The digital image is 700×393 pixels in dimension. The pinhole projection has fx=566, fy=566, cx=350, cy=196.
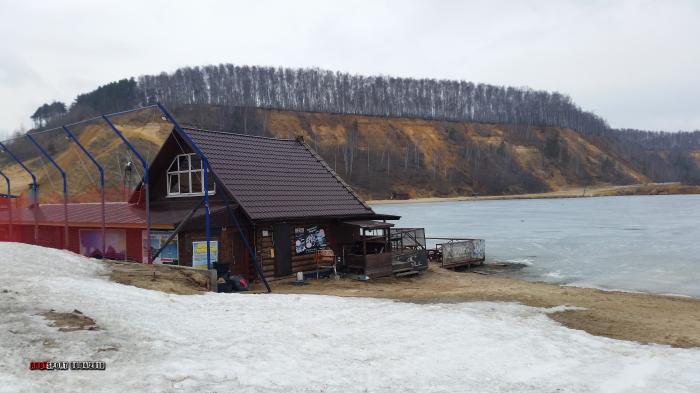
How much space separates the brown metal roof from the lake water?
12.2 meters

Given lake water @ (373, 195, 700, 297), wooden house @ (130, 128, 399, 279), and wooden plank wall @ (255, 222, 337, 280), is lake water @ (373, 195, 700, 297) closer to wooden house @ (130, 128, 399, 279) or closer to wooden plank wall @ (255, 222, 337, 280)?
wooden house @ (130, 128, 399, 279)

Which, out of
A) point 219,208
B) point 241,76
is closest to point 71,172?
point 219,208

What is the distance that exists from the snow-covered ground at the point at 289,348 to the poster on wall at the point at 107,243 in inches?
398

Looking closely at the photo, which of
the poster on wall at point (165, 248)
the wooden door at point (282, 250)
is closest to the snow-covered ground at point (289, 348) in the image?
the poster on wall at point (165, 248)

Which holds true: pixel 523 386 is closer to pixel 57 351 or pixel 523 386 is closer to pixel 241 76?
pixel 57 351

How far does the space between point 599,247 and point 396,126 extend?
114 metres

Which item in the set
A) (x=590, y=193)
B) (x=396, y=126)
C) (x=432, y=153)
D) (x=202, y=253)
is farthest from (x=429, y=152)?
(x=202, y=253)

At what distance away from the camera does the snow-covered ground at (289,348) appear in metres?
7.50

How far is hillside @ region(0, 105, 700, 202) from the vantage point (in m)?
130

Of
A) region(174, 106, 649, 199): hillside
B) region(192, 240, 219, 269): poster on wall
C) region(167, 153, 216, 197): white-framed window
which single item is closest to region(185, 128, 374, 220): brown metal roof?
region(167, 153, 216, 197): white-framed window

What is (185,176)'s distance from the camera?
23484 mm

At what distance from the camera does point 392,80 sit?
191750mm

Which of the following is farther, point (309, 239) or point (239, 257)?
point (309, 239)

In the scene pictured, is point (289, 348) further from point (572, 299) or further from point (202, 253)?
point (572, 299)
